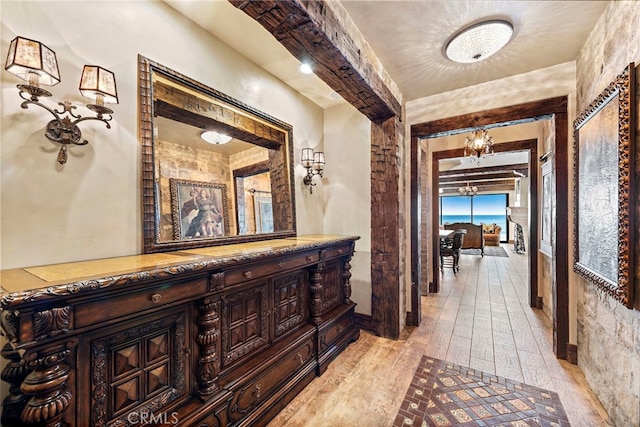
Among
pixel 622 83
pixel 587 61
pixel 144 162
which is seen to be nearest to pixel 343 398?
pixel 144 162

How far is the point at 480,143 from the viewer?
13.0 ft

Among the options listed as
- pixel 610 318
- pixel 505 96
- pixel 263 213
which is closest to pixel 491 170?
pixel 505 96

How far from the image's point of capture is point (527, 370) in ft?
7.13

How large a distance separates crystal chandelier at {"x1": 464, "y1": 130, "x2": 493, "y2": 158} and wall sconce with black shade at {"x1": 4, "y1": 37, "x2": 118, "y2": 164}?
4359mm

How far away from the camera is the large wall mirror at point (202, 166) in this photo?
5.19ft

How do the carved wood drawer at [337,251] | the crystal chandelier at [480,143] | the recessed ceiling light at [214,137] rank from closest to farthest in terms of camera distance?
the recessed ceiling light at [214,137] → the carved wood drawer at [337,251] → the crystal chandelier at [480,143]

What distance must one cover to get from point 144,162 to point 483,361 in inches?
123

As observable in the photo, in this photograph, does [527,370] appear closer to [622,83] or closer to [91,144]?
[622,83]

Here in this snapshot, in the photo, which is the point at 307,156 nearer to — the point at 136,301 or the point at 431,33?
the point at 431,33

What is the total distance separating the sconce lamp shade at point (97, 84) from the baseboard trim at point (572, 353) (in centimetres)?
386

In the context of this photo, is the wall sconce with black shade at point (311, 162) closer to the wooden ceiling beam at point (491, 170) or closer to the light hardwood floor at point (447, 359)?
the light hardwood floor at point (447, 359)

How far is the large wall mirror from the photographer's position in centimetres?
158

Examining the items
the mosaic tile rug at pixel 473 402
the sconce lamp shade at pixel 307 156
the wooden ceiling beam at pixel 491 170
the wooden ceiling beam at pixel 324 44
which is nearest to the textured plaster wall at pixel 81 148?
the wooden ceiling beam at pixel 324 44

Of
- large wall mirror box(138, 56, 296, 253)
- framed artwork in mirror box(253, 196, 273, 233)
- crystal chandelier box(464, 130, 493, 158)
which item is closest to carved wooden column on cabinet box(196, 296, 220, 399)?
large wall mirror box(138, 56, 296, 253)
